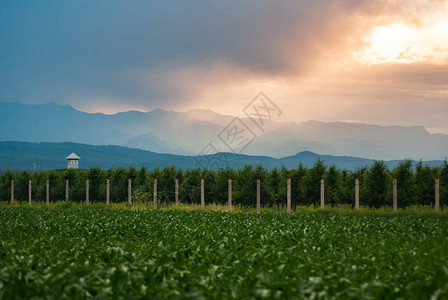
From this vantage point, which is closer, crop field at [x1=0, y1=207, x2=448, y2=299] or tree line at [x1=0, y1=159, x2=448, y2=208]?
crop field at [x1=0, y1=207, x2=448, y2=299]

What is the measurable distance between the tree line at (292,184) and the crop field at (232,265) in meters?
11.2

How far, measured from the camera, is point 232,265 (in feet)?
23.3

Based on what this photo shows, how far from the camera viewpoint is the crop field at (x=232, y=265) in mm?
5312

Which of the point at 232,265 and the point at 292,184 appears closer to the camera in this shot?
the point at 232,265

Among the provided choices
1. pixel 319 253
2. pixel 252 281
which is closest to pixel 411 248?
pixel 319 253

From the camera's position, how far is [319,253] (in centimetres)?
838

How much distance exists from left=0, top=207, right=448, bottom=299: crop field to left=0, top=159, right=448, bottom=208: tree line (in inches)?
440

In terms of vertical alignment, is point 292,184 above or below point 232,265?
above

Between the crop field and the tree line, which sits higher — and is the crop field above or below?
below

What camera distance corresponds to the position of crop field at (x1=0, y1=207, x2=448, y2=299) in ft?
17.4

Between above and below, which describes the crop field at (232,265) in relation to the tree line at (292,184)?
below

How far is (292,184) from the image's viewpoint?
84.2 ft

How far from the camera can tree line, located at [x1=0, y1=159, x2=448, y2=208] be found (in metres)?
22.7

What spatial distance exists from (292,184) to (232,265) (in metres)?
19.0
